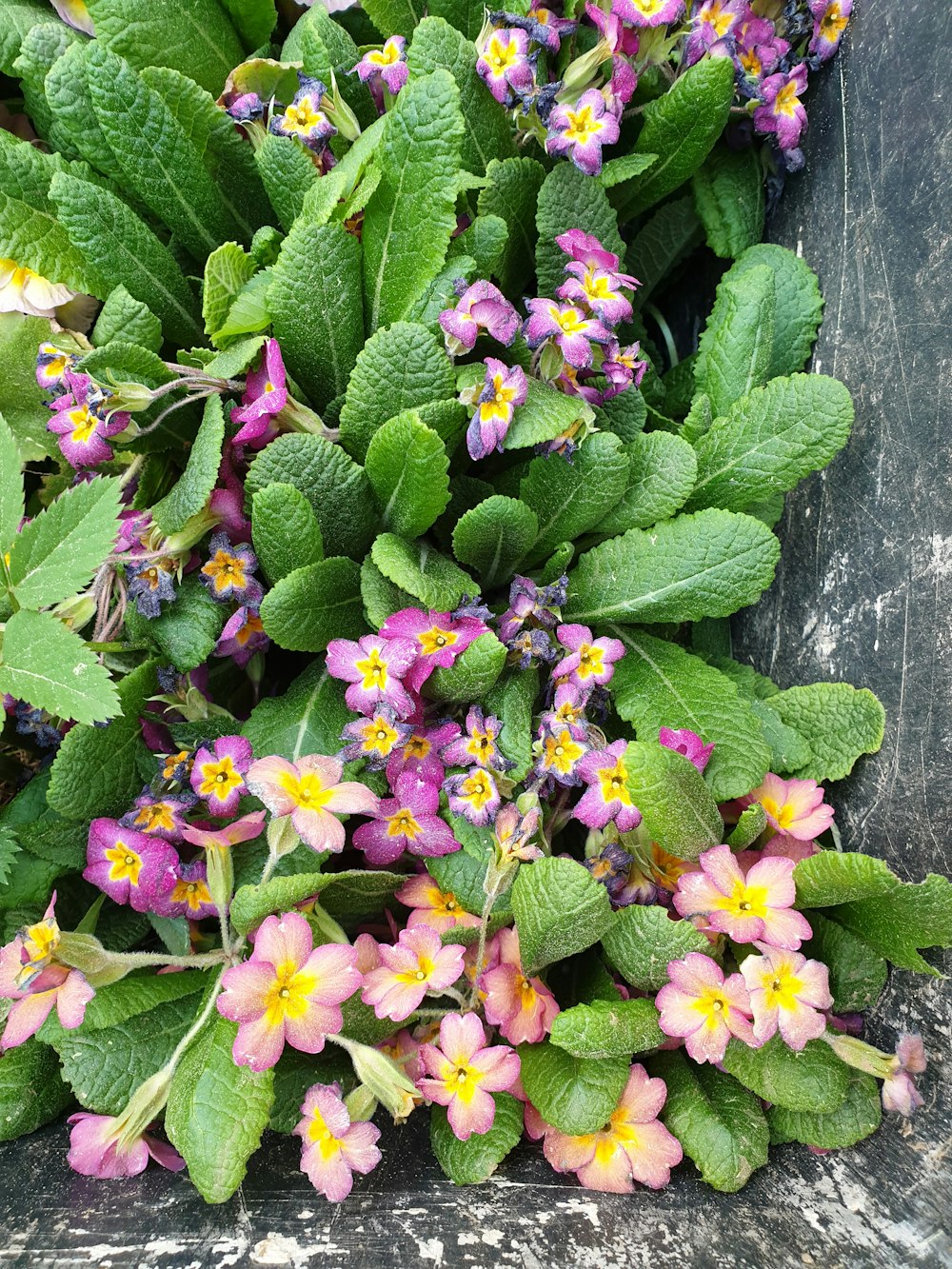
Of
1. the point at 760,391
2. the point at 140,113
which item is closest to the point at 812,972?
the point at 760,391

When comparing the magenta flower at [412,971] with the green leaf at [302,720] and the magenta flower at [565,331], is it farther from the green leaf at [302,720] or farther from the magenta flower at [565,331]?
the magenta flower at [565,331]

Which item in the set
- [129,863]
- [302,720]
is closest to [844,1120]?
[302,720]

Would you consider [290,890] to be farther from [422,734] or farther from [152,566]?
[152,566]

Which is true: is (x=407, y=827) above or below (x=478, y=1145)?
above

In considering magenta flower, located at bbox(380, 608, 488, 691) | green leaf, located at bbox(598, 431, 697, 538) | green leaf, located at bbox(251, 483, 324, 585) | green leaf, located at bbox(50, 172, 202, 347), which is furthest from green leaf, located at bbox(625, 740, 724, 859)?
green leaf, located at bbox(50, 172, 202, 347)

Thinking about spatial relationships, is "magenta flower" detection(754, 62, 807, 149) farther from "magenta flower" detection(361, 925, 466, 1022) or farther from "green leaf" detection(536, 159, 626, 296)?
"magenta flower" detection(361, 925, 466, 1022)

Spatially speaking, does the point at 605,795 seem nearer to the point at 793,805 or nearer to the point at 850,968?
the point at 793,805
